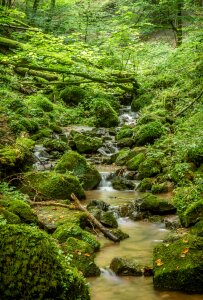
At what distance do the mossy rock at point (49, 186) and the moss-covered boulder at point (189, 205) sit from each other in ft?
8.61

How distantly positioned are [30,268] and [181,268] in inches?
96.4

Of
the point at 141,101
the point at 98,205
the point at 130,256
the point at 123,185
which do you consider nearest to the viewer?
the point at 130,256

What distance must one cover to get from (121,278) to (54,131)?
11.5 metres

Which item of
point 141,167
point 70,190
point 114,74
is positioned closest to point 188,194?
point 70,190

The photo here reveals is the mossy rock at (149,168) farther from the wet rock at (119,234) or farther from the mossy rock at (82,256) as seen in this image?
the mossy rock at (82,256)

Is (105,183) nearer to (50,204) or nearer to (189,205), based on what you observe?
(50,204)

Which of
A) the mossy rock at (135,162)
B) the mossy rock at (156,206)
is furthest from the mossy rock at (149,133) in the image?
the mossy rock at (156,206)

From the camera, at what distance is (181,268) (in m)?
5.04

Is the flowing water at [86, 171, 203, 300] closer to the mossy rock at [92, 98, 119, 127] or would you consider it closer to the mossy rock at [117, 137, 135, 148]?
the mossy rock at [117, 137, 135, 148]

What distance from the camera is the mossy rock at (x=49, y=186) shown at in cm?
916

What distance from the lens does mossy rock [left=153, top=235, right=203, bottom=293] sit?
4992mm

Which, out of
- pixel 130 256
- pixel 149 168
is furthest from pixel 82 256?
pixel 149 168

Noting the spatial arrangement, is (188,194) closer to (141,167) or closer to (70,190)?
(70,190)

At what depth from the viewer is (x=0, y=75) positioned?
19234 millimetres
